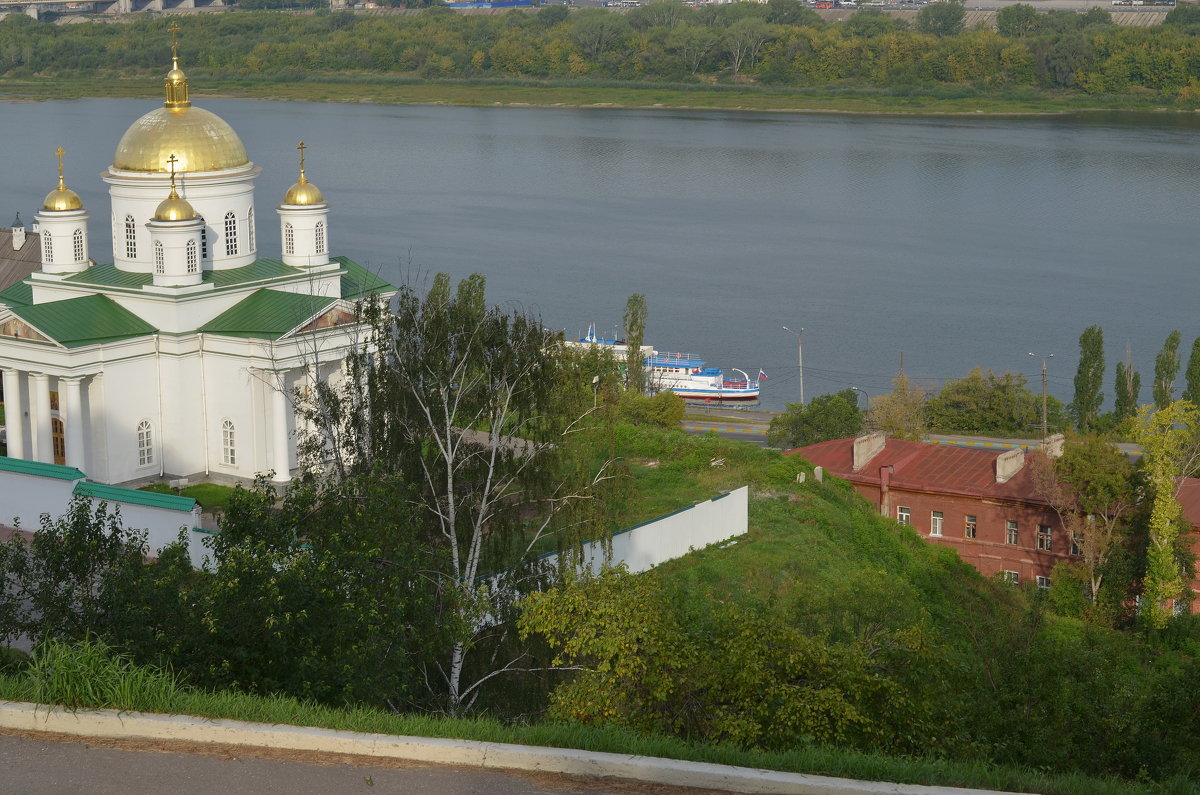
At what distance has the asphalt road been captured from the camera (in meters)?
5.39

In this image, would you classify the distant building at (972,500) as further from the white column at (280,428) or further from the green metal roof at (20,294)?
the green metal roof at (20,294)

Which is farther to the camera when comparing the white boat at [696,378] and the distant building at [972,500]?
the white boat at [696,378]

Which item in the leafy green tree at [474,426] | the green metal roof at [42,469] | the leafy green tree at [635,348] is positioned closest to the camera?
the leafy green tree at [474,426]

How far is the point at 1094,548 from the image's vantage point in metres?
18.0

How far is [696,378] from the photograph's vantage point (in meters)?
31.2

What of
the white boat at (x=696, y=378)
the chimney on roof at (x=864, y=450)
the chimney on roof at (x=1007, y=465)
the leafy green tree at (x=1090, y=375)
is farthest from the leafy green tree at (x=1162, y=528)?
the white boat at (x=696, y=378)

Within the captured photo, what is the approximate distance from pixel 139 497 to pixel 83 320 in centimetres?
332

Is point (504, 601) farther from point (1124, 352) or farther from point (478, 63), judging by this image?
point (478, 63)

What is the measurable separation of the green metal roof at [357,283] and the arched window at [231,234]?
4.20ft

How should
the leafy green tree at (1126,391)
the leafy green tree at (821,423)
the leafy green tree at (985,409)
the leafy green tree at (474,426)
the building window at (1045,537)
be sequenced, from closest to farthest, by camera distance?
the leafy green tree at (474,426) < the building window at (1045,537) < the leafy green tree at (821,423) < the leafy green tree at (1126,391) < the leafy green tree at (985,409)

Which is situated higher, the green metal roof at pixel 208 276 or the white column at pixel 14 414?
the green metal roof at pixel 208 276

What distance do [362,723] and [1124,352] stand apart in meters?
28.4

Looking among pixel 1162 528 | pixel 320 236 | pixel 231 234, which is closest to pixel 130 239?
pixel 231 234

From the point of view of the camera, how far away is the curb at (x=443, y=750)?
17.9 ft
